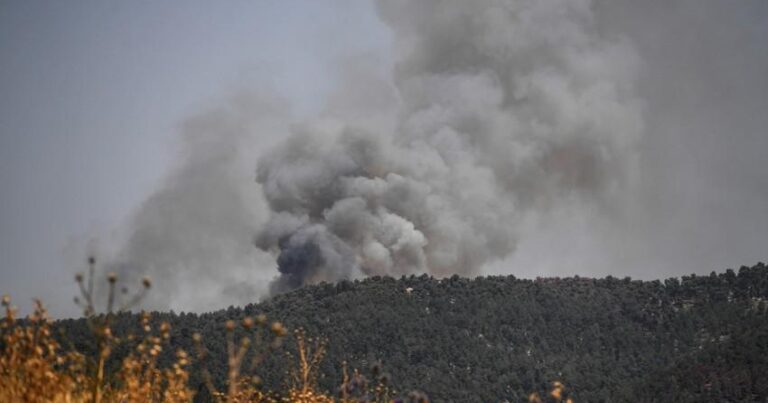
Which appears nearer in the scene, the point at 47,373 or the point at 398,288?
the point at 47,373

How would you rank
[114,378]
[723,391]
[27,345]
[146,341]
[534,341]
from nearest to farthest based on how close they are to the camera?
[146,341] < [27,345] < [114,378] < [723,391] < [534,341]

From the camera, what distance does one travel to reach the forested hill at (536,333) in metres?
66.7

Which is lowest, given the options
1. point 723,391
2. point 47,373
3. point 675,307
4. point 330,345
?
point 47,373

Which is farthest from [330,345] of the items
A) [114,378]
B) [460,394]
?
[114,378]

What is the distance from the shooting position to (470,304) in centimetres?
9088

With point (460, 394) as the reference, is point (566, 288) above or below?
above

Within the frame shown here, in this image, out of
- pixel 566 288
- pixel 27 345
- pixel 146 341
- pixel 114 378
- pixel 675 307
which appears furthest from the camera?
pixel 566 288

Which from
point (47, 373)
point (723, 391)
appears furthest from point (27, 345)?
point (723, 391)

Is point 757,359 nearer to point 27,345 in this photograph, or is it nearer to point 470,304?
point 470,304

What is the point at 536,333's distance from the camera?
275 feet

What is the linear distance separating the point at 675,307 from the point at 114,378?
89.7 m

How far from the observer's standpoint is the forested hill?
219ft

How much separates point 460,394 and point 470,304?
23.7 m

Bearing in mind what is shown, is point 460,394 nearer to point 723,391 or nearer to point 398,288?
point 723,391
